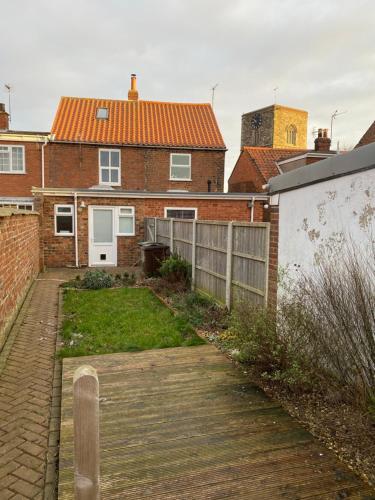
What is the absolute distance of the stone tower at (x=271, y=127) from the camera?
36531 mm

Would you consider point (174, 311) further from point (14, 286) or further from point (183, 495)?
point (183, 495)

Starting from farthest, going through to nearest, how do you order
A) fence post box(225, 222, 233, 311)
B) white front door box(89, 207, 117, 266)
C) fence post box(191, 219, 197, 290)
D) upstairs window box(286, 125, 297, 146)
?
1. upstairs window box(286, 125, 297, 146)
2. white front door box(89, 207, 117, 266)
3. fence post box(191, 219, 197, 290)
4. fence post box(225, 222, 233, 311)

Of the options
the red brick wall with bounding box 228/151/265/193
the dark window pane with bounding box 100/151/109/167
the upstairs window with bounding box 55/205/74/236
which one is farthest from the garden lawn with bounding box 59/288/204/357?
the red brick wall with bounding box 228/151/265/193

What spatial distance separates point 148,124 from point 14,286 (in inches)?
708

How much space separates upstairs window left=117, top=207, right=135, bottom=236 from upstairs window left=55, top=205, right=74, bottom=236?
184 cm

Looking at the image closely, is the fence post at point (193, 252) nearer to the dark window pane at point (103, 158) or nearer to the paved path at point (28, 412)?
the paved path at point (28, 412)

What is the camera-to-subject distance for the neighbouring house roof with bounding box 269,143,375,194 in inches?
133

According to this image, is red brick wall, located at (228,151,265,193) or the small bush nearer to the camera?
the small bush

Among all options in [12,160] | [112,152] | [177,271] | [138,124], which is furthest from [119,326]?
[138,124]

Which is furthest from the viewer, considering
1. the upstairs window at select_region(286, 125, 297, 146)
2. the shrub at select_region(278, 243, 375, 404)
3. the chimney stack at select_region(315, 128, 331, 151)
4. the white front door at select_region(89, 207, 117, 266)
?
the upstairs window at select_region(286, 125, 297, 146)

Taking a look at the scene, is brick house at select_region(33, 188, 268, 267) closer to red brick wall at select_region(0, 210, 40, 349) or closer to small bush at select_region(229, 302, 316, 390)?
red brick wall at select_region(0, 210, 40, 349)

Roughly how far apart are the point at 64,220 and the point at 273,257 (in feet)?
38.2

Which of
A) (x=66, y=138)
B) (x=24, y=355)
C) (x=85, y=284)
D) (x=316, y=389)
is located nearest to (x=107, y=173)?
(x=66, y=138)

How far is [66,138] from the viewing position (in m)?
20.6
